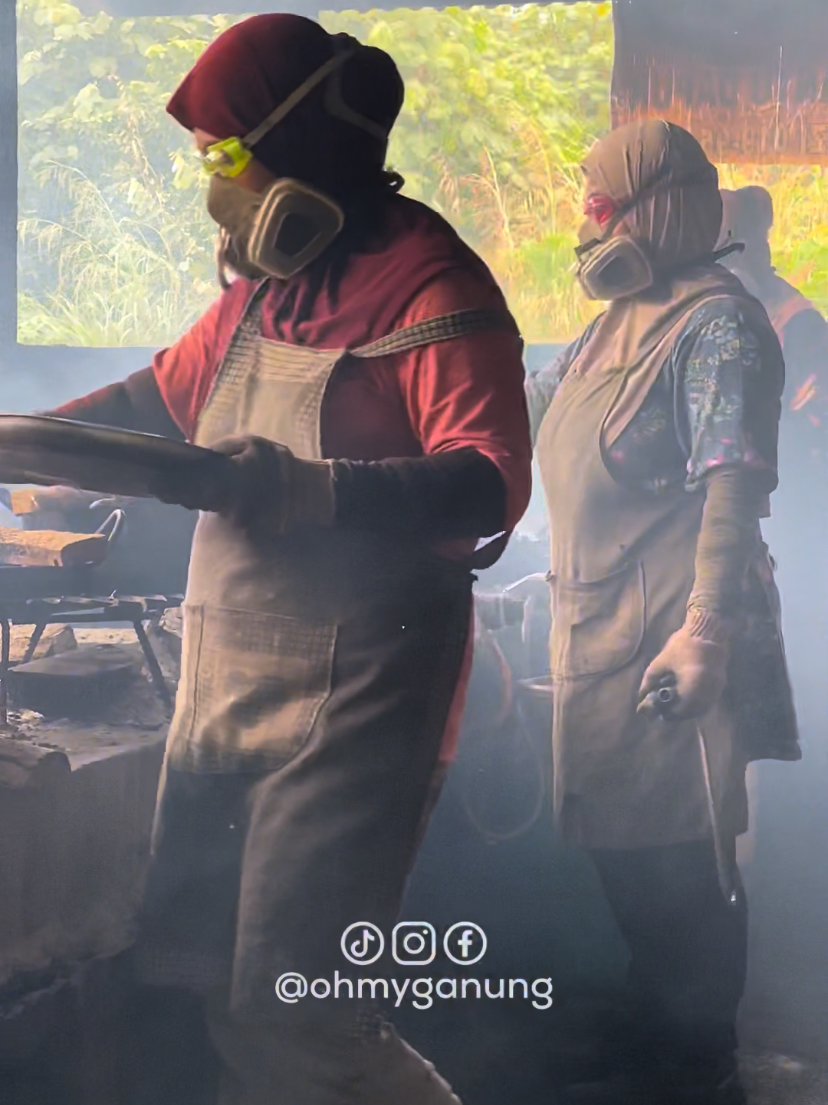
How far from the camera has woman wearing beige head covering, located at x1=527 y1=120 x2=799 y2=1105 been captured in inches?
78.3

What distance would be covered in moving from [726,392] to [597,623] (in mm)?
457

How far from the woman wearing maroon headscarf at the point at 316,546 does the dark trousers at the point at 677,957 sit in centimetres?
37

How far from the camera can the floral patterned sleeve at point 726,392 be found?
197 centimetres

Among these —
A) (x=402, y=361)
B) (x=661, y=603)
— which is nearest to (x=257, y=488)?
(x=402, y=361)

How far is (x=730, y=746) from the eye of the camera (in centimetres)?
201

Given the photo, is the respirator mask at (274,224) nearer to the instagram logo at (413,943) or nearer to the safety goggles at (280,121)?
the safety goggles at (280,121)

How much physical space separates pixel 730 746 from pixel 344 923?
2.42ft

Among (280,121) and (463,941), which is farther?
(463,941)

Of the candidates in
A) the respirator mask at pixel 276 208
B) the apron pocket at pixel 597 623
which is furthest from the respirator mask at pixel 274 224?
the apron pocket at pixel 597 623

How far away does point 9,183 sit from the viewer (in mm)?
2061

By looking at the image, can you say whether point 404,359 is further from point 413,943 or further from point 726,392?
point 413,943

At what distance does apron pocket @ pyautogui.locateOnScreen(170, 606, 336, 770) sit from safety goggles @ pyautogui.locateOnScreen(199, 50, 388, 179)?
756mm

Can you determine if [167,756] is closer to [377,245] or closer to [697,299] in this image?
[377,245]

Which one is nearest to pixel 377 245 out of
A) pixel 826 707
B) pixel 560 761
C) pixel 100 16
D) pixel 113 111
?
pixel 113 111
